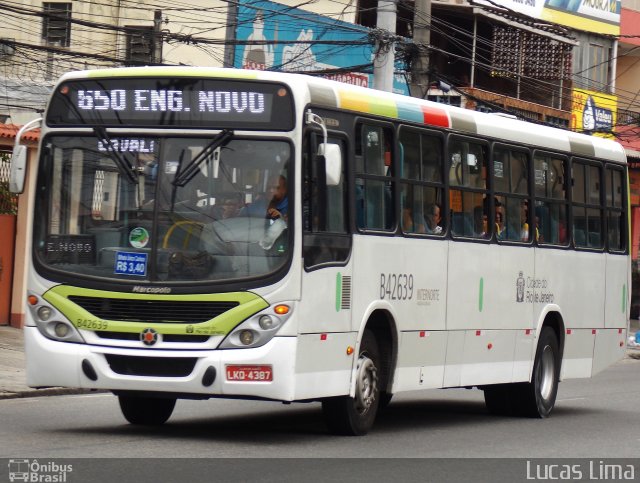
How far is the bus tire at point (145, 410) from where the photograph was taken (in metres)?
12.4

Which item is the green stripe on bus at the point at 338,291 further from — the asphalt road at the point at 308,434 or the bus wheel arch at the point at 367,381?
the asphalt road at the point at 308,434

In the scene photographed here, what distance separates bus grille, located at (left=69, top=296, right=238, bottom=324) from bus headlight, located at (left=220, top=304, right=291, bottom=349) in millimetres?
180

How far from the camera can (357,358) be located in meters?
11.7

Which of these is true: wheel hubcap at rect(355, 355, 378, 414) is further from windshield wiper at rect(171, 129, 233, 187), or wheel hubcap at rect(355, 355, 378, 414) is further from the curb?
the curb

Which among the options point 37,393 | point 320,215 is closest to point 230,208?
point 320,215

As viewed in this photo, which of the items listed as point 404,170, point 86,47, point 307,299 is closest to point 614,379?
point 404,170

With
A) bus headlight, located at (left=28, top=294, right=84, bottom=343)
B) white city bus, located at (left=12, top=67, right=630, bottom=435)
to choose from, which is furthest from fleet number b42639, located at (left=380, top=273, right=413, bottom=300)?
bus headlight, located at (left=28, top=294, right=84, bottom=343)

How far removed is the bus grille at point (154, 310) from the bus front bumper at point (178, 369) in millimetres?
245

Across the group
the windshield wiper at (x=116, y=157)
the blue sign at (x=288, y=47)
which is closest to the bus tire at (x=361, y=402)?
the windshield wiper at (x=116, y=157)

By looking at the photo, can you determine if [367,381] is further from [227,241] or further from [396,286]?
[227,241]

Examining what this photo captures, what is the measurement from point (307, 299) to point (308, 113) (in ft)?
4.76

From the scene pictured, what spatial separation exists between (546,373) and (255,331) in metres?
5.97

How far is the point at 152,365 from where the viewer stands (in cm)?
1080

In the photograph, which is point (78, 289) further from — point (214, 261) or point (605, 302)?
point (605, 302)
